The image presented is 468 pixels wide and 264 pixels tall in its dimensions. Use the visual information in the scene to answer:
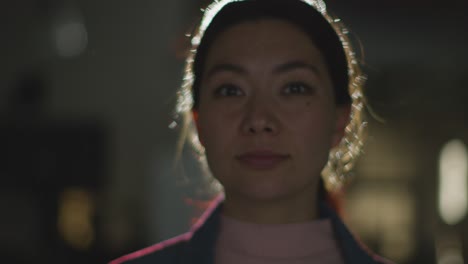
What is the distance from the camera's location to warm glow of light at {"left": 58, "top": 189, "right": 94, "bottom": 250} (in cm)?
713

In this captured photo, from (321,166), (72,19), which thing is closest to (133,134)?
(72,19)

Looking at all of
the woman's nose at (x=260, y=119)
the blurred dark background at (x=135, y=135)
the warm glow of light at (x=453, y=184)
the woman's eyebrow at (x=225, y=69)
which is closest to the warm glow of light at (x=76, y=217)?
the blurred dark background at (x=135, y=135)

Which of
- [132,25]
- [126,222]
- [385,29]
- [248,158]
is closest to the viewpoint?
[248,158]

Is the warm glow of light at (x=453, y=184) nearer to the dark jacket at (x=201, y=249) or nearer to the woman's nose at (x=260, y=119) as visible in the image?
the dark jacket at (x=201, y=249)

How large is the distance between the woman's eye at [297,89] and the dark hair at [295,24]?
0.12m

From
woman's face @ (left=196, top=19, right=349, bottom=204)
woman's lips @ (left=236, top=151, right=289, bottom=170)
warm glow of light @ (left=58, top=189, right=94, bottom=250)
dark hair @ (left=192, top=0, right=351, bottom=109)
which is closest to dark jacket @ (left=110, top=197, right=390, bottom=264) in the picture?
woman's face @ (left=196, top=19, right=349, bottom=204)

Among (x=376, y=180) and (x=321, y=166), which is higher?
(x=321, y=166)

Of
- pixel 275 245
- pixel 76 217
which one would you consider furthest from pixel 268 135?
pixel 76 217

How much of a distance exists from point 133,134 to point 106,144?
49cm

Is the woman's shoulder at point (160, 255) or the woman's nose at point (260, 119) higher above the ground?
the woman's nose at point (260, 119)

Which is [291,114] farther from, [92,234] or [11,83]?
[11,83]

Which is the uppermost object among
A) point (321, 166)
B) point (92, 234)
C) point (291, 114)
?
point (291, 114)

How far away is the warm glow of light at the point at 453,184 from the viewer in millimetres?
7582

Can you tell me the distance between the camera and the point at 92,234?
7.17m
